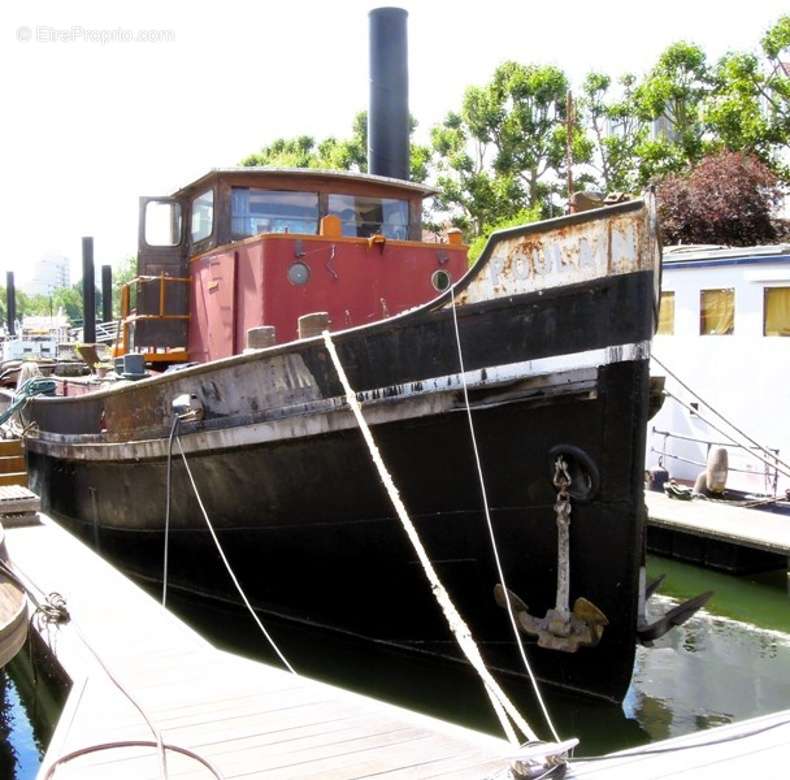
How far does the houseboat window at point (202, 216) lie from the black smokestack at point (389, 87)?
75.9 inches

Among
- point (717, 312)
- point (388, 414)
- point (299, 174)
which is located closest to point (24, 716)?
point (388, 414)

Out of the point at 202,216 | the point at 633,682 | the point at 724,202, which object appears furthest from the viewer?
the point at 724,202

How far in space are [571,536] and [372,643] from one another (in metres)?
Result: 1.66

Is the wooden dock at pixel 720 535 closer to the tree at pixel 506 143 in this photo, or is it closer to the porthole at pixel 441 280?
the porthole at pixel 441 280

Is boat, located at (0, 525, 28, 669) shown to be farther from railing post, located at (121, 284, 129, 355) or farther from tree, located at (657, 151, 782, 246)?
tree, located at (657, 151, 782, 246)

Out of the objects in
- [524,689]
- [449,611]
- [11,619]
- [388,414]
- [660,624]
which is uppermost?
[388,414]

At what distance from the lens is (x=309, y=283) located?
680cm

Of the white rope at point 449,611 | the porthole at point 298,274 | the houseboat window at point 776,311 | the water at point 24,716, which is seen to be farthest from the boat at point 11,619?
the houseboat window at point 776,311

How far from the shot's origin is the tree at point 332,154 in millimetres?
25922

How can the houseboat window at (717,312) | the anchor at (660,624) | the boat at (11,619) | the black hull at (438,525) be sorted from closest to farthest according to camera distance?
the boat at (11,619) → the black hull at (438,525) → the anchor at (660,624) → the houseboat window at (717,312)

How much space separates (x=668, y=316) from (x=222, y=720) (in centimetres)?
955

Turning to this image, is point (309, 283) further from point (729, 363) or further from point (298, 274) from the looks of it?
point (729, 363)

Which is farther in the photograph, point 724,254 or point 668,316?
point 668,316

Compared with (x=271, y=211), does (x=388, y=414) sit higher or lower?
lower
